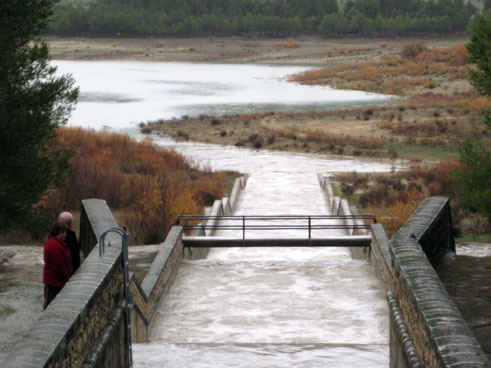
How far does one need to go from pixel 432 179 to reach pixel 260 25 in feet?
394

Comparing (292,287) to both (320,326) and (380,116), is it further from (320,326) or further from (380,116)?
(380,116)

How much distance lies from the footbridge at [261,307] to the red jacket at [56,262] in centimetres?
31

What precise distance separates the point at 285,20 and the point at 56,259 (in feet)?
459

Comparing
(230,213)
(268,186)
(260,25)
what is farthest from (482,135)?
(260,25)

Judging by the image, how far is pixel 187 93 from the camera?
74188 mm

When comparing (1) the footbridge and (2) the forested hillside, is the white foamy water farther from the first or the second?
(2) the forested hillside

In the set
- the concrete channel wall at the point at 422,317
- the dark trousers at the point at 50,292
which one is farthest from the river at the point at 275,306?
the dark trousers at the point at 50,292

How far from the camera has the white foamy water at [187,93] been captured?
60.6 meters

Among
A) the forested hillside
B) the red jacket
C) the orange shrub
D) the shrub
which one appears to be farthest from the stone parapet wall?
the forested hillside

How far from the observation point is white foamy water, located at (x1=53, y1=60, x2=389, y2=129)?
60594 millimetres

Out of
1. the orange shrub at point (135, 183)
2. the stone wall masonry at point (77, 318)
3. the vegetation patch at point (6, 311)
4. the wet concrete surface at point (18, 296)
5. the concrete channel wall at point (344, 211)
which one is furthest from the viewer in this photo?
the orange shrub at point (135, 183)

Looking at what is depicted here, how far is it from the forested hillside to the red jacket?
125 metres

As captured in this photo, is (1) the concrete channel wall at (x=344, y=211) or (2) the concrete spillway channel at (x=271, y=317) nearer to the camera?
(2) the concrete spillway channel at (x=271, y=317)

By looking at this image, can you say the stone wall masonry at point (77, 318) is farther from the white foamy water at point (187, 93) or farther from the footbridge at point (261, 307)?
the white foamy water at point (187, 93)
